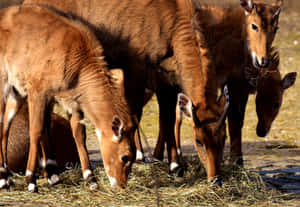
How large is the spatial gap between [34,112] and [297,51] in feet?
46.7

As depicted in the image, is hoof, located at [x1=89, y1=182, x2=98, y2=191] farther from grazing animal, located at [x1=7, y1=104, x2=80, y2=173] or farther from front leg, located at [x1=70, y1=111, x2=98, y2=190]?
grazing animal, located at [x1=7, y1=104, x2=80, y2=173]

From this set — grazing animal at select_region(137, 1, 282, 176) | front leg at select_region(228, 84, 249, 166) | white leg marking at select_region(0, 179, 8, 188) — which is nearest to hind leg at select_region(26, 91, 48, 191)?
white leg marking at select_region(0, 179, 8, 188)

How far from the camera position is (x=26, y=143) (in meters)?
8.26

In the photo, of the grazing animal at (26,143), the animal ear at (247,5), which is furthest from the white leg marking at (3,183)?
the animal ear at (247,5)

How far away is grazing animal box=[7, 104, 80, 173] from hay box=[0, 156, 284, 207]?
0.29 m

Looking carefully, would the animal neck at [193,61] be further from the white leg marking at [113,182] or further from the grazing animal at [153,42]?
the white leg marking at [113,182]

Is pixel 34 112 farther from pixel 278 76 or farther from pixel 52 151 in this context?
pixel 278 76

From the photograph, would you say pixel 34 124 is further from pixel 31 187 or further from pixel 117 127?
pixel 117 127

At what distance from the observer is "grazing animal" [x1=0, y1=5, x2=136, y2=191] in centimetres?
719

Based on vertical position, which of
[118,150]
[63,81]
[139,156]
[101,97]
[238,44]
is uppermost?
[63,81]

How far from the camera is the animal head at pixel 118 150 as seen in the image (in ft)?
23.5

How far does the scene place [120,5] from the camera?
8.55 m

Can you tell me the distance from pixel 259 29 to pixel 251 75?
0.73 meters

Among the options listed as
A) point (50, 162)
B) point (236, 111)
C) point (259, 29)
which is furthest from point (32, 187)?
point (259, 29)
